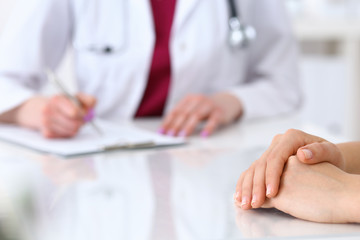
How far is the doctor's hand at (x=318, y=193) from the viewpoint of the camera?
0.44m

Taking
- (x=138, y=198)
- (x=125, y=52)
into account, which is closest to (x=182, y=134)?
(x=125, y=52)

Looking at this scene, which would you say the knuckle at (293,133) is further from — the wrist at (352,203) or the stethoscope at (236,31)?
the stethoscope at (236,31)

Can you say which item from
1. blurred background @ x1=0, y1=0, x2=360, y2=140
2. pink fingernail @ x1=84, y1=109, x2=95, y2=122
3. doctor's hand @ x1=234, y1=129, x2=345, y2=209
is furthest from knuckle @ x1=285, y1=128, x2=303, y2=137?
blurred background @ x1=0, y1=0, x2=360, y2=140

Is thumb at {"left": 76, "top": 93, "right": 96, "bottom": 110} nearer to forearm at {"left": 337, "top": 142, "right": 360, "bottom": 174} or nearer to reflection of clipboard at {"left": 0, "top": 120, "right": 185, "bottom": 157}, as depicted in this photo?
reflection of clipboard at {"left": 0, "top": 120, "right": 185, "bottom": 157}

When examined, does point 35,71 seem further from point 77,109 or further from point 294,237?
point 294,237

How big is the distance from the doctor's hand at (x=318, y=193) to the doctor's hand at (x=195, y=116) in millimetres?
430

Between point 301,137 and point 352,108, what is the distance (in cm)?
194

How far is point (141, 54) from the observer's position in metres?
1.07

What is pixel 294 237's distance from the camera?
42cm

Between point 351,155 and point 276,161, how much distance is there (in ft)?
0.25

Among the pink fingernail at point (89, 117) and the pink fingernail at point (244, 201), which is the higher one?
the pink fingernail at point (244, 201)

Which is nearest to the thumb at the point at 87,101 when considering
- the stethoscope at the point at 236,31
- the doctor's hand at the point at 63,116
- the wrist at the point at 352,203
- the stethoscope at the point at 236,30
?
the doctor's hand at the point at 63,116

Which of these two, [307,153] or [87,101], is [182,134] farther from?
[307,153]

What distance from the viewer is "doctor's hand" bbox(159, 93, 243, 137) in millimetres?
912
